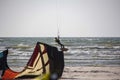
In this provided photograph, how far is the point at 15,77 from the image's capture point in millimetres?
10070

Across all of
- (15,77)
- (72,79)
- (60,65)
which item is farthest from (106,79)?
(15,77)

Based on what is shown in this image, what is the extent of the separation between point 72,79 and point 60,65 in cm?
242

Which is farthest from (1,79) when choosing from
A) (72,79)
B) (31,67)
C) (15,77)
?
(72,79)

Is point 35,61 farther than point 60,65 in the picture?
Yes

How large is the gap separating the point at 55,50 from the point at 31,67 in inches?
69.4

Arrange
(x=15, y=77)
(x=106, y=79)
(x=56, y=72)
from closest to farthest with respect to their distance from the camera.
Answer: (x=56, y=72)
(x=15, y=77)
(x=106, y=79)

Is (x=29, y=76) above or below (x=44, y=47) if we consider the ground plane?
below

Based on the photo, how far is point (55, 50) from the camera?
30.8 ft

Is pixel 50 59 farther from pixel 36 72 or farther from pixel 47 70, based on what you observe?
pixel 36 72

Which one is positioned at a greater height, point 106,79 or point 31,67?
point 31,67

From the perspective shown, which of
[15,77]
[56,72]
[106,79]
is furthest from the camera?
[106,79]

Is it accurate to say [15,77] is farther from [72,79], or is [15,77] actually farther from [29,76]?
[72,79]

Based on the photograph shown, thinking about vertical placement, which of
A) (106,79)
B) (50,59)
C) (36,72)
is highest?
(50,59)

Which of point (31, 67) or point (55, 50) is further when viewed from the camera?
point (31, 67)
